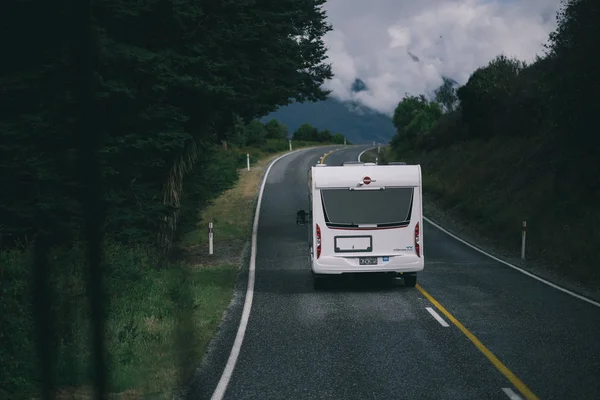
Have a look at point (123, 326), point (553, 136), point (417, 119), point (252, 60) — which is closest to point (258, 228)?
point (252, 60)

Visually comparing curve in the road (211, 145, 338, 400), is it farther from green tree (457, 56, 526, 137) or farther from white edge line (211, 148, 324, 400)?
green tree (457, 56, 526, 137)

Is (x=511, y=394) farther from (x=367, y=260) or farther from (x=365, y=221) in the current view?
(x=365, y=221)

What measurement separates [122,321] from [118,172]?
5.24 m

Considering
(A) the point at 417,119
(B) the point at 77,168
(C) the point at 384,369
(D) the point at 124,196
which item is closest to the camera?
(C) the point at 384,369

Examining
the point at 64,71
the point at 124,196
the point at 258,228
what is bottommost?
the point at 258,228

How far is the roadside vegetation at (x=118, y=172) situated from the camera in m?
10.1

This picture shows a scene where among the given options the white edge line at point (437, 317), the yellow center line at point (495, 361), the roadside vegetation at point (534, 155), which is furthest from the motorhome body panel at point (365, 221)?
the roadside vegetation at point (534, 155)

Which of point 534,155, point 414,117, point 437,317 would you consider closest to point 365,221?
point 437,317

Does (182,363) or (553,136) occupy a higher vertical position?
(553,136)

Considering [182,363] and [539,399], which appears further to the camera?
[182,363]

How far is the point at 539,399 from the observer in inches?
315

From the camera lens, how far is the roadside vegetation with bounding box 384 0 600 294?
22203 mm

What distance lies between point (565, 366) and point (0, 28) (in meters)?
13.2

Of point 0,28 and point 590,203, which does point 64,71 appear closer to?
point 0,28
